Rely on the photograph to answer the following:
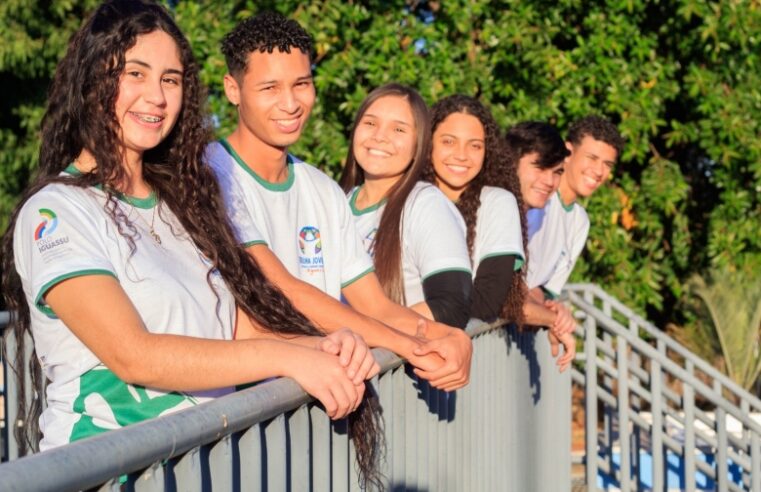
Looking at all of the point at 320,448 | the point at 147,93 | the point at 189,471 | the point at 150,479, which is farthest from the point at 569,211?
the point at 150,479

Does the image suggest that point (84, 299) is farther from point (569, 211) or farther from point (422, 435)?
point (569, 211)

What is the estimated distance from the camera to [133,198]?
8.07 ft

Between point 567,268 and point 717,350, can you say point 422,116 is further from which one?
point 717,350

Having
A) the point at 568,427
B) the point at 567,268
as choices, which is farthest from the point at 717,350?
the point at 567,268

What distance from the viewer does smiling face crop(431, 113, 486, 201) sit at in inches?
185

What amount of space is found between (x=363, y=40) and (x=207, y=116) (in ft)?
24.0

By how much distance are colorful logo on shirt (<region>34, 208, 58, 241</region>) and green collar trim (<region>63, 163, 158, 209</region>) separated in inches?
6.2

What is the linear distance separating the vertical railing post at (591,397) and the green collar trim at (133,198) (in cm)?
500

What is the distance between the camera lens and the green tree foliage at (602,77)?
998cm

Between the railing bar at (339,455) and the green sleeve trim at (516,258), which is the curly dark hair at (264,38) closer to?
the railing bar at (339,455)

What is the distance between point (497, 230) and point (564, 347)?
6.50 ft

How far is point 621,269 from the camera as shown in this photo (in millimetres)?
10836

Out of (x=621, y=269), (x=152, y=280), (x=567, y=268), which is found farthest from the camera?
(x=621, y=269)

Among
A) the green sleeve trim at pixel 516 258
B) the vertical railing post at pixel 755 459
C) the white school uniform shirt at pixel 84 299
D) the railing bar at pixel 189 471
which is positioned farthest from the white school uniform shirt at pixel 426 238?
the vertical railing post at pixel 755 459
